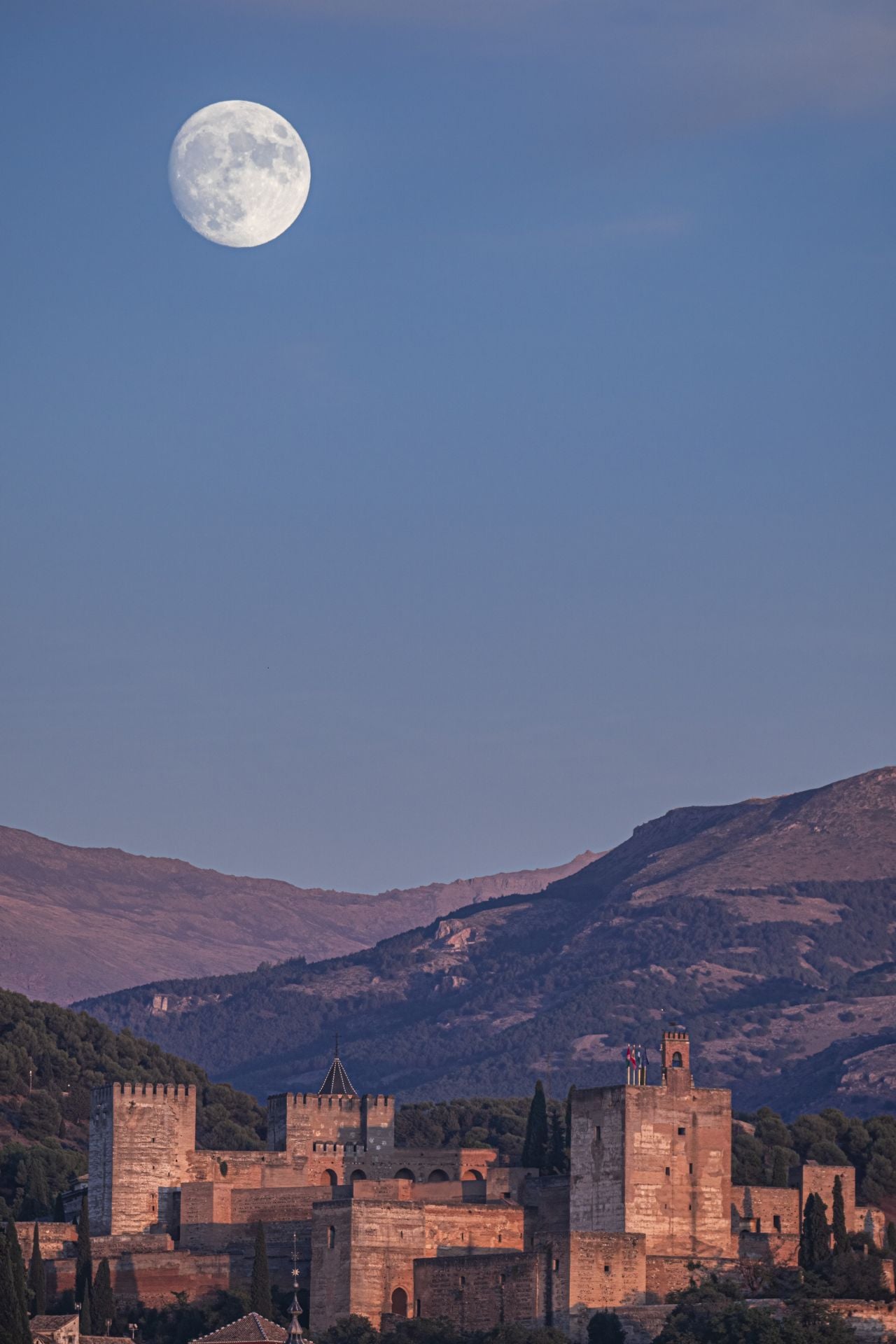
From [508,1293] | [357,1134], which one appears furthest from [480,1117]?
[508,1293]

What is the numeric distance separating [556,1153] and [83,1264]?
820 inches

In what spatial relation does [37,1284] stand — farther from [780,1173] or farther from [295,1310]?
[780,1173]

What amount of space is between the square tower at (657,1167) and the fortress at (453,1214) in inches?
2.6

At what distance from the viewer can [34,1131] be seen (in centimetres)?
14888

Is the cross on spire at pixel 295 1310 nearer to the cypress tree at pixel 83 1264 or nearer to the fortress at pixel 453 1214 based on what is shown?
the fortress at pixel 453 1214

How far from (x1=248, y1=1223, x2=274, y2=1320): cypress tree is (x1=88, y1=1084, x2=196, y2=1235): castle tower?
916 cm

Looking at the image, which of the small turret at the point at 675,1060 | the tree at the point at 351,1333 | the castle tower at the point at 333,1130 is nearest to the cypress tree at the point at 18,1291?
the tree at the point at 351,1333

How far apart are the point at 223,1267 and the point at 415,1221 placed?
9.53 metres

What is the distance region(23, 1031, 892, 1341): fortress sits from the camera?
3738 inches

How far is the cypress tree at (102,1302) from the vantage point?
98.7 meters

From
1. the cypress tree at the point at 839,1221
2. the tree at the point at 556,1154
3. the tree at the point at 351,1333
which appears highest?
the tree at the point at 556,1154

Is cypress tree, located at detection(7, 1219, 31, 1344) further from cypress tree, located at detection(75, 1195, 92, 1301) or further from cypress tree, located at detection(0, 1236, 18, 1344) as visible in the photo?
cypress tree, located at detection(75, 1195, 92, 1301)

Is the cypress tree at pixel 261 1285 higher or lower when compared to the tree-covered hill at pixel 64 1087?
lower

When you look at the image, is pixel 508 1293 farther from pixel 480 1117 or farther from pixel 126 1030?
pixel 126 1030
